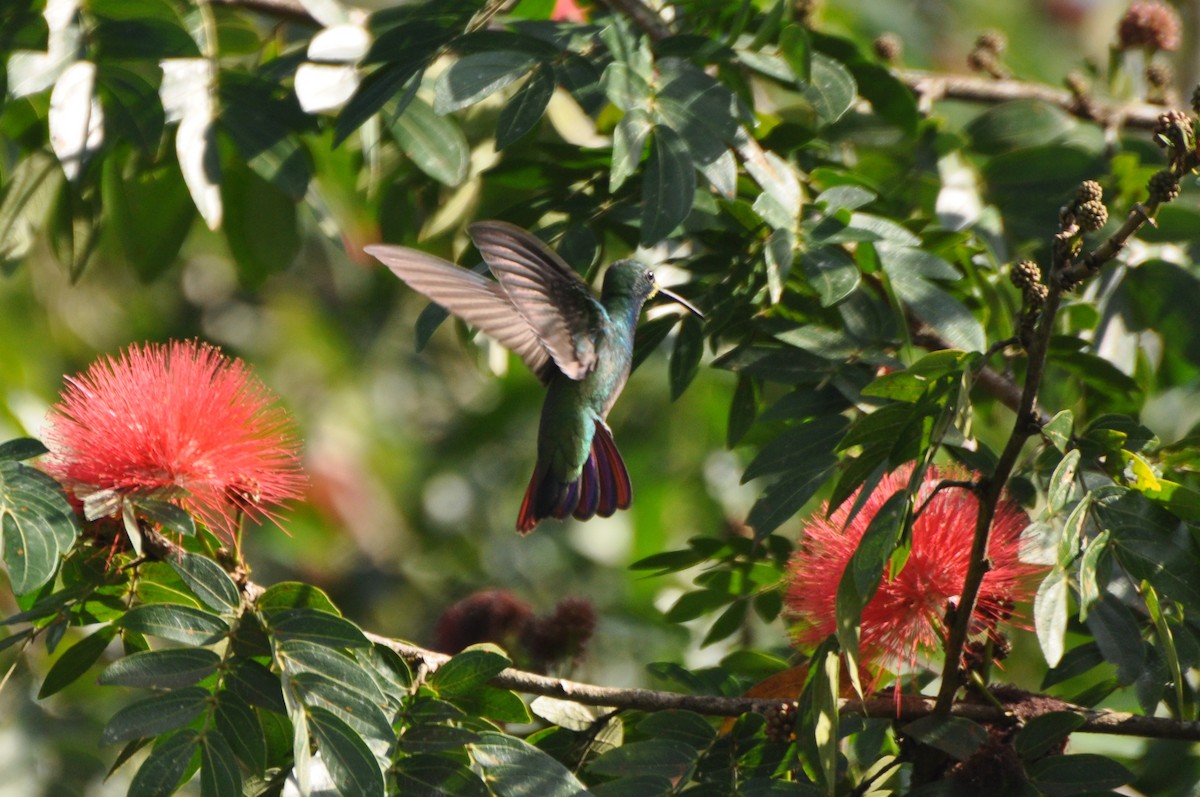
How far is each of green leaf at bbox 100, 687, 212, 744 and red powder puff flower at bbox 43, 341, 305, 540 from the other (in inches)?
12.6

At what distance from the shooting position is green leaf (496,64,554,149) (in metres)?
2.01

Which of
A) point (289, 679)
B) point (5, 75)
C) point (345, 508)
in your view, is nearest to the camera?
point (289, 679)

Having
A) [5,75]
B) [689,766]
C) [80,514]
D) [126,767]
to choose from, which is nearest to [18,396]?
[126,767]

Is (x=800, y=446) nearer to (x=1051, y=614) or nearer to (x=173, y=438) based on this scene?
(x=1051, y=614)

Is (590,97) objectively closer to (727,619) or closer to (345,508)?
(727,619)

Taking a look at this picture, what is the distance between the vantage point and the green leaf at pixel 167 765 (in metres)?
1.63

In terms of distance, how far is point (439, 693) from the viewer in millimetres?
1766

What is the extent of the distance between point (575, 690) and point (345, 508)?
12.7 feet

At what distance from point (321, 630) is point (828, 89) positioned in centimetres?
126

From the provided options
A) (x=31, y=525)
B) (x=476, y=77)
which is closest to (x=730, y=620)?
(x=476, y=77)

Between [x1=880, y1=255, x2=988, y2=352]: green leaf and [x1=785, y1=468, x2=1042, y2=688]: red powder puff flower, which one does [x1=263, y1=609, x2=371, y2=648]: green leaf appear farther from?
[x1=880, y1=255, x2=988, y2=352]: green leaf

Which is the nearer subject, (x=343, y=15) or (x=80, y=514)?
(x=80, y=514)

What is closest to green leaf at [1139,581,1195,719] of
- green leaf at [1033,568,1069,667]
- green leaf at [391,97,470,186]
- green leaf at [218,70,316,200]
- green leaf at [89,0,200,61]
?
green leaf at [1033,568,1069,667]

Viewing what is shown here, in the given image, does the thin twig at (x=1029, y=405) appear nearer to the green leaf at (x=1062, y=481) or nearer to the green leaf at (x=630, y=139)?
the green leaf at (x=1062, y=481)
